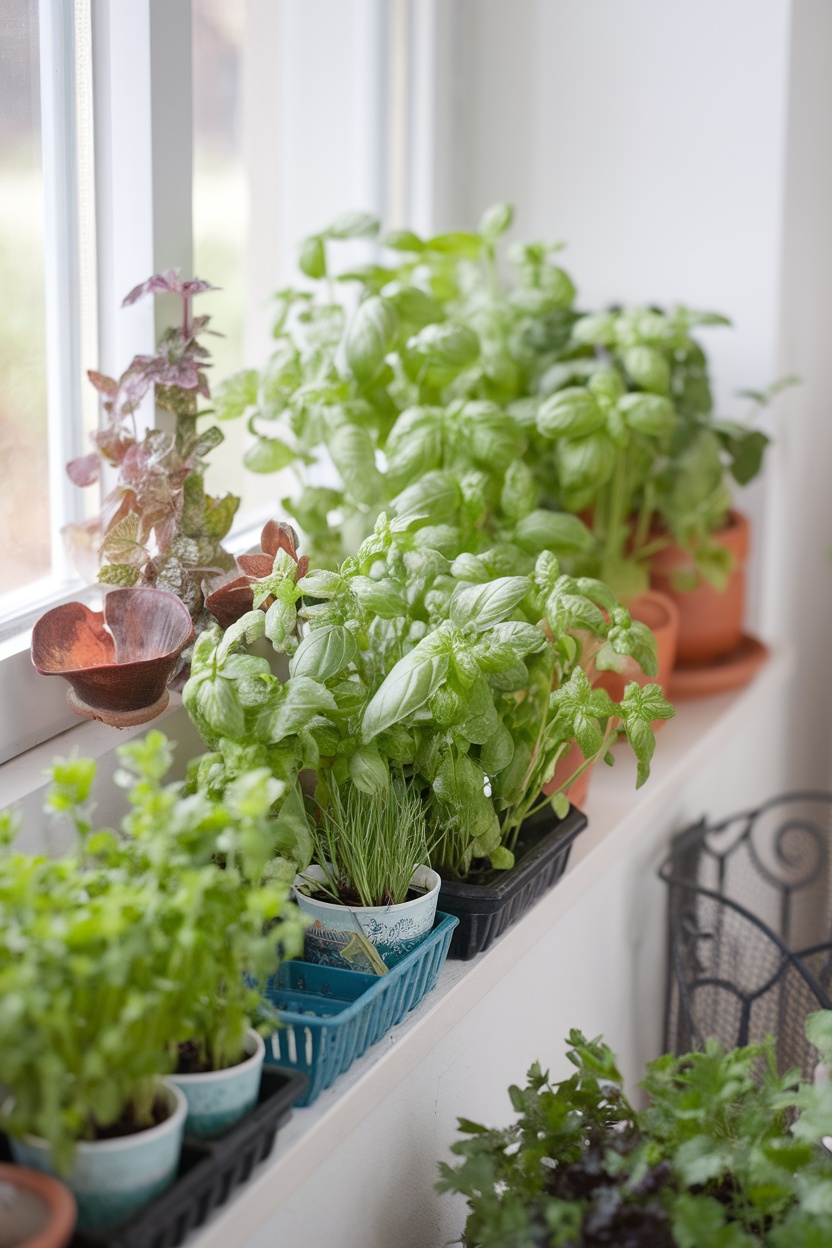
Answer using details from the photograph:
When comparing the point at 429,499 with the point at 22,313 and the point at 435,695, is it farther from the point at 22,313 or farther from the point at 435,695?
the point at 22,313

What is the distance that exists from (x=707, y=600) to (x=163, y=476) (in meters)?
0.84

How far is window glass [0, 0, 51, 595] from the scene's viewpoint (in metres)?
0.99

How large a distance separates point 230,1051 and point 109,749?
33 cm

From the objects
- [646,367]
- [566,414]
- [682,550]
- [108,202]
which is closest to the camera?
[108,202]

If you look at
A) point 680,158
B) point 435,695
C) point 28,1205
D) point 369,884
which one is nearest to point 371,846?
point 369,884

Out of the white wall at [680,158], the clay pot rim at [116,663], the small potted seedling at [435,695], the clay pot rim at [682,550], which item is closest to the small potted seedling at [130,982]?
the small potted seedling at [435,695]

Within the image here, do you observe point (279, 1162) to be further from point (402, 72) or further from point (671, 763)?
point (402, 72)

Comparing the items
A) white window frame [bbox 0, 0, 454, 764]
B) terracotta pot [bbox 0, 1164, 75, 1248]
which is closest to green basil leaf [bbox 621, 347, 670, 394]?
white window frame [bbox 0, 0, 454, 764]

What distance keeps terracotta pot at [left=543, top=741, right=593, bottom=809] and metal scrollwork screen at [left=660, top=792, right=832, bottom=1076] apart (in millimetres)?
175

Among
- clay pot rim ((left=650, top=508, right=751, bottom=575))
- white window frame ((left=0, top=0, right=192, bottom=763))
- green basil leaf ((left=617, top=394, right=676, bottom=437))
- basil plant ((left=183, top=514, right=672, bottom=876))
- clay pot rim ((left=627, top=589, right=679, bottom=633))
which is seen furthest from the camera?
clay pot rim ((left=650, top=508, right=751, bottom=575))

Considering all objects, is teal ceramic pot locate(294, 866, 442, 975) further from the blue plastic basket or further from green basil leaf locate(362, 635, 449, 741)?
green basil leaf locate(362, 635, 449, 741)

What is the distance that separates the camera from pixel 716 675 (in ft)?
5.28

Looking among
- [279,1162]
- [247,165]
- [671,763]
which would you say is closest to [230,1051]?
[279,1162]

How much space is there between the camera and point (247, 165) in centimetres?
143
